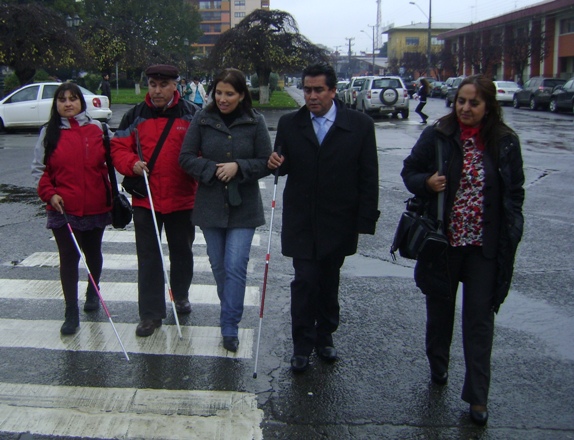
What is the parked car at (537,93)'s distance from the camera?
118ft

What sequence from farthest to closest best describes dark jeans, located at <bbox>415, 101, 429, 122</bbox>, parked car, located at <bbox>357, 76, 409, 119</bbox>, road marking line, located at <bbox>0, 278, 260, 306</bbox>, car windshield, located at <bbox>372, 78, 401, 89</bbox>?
car windshield, located at <bbox>372, 78, 401, 89</bbox> < parked car, located at <bbox>357, 76, 409, 119</bbox> < dark jeans, located at <bbox>415, 101, 429, 122</bbox> < road marking line, located at <bbox>0, 278, 260, 306</bbox>

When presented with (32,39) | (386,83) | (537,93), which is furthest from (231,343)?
(537,93)

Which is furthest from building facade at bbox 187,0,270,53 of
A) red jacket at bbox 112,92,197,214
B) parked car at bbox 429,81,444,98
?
red jacket at bbox 112,92,197,214

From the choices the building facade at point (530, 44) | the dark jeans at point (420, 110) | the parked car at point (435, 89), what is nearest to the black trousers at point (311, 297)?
the dark jeans at point (420, 110)

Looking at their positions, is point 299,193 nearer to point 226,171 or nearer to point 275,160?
point 275,160

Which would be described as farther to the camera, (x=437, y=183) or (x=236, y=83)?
(x=236, y=83)

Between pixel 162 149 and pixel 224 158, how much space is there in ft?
1.85

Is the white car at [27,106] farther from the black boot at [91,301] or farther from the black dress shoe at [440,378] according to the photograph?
the black dress shoe at [440,378]

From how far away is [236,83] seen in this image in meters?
4.70

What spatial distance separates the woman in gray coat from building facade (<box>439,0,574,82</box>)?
46.2 m

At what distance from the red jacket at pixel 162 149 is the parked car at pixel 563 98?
30.8m

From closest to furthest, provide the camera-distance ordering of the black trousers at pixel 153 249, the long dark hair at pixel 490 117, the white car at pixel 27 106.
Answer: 1. the long dark hair at pixel 490 117
2. the black trousers at pixel 153 249
3. the white car at pixel 27 106

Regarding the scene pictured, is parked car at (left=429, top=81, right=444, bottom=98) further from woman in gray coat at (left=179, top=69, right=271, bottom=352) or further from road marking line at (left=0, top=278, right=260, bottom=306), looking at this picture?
woman in gray coat at (left=179, top=69, right=271, bottom=352)

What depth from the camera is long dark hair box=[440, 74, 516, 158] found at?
156 inches
